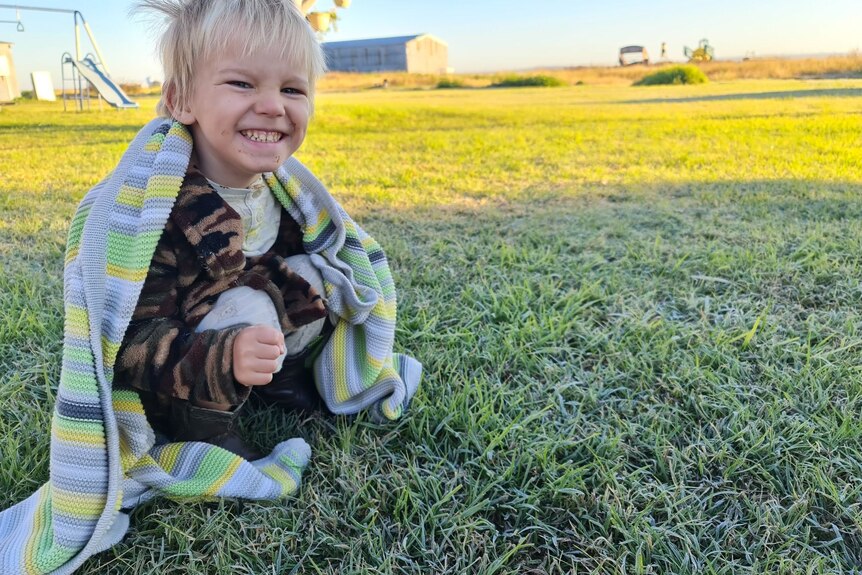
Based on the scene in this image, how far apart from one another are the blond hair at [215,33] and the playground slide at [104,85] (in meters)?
8.21

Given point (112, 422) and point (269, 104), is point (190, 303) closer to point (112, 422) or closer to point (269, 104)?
point (112, 422)

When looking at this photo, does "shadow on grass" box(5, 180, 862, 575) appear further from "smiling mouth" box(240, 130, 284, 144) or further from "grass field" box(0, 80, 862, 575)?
"smiling mouth" box(240, 130, 284, 144)

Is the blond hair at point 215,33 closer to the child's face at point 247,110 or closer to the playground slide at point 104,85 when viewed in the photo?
the child's face at point 247,110

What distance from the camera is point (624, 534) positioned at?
1050 millimetres

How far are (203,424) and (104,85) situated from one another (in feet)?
30.2

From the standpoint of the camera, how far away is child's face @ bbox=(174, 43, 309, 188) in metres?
1.10

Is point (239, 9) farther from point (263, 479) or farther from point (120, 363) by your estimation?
point (263, 479)

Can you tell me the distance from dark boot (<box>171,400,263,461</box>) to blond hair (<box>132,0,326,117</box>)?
22.9 inches

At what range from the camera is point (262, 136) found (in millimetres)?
1139

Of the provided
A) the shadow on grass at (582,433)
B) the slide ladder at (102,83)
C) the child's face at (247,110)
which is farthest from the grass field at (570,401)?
the slide ladder at (102,83)

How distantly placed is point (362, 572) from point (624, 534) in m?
0.45

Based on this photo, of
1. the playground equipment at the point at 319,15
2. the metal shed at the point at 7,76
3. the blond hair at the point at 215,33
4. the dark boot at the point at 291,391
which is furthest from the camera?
the metal shed at the point at 7,76

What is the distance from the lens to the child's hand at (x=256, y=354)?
3.37 ft

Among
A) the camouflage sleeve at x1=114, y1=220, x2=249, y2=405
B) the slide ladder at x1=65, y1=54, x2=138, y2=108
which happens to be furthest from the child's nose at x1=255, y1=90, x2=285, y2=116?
the slide ladder at x1=65, y1=54, x2=138, y2=108
